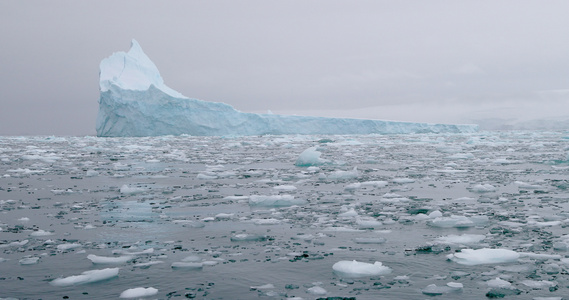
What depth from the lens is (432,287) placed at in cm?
212

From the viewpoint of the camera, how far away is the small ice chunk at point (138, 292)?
207cm

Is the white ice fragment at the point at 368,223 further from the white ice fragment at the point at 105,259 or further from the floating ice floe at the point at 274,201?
the white ice fragment at the point at 105,259

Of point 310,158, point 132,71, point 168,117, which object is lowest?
point 310,158

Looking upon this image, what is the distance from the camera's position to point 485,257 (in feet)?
8.37

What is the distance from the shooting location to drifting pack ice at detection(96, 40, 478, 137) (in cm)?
2522

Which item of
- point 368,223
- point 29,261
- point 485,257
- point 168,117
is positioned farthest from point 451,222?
point 168,117

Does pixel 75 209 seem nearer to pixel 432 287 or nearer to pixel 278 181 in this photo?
pixel 278 181

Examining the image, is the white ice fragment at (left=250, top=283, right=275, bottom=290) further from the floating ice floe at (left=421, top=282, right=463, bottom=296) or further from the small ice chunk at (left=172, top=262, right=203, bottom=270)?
the floating ice floe at (left=421, top=282, right=463, bottom=296)

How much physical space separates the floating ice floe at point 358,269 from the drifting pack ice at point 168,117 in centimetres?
2326

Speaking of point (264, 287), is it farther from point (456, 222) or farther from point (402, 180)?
point (402, 180)

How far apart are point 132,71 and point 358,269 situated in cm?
2858

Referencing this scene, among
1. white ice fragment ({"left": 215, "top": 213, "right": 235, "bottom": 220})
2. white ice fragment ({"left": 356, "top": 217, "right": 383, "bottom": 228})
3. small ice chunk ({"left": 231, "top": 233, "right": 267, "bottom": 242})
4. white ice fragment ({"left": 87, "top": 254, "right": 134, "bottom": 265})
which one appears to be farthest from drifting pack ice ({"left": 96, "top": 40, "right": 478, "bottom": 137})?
white ice fragment ({"left": 87, "top": 254, "right": 134, "bottom": 265})

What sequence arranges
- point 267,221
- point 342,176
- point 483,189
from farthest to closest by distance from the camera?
point 342,176, point 483,189, point 267,221

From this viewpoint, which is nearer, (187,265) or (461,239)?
(187,265)
